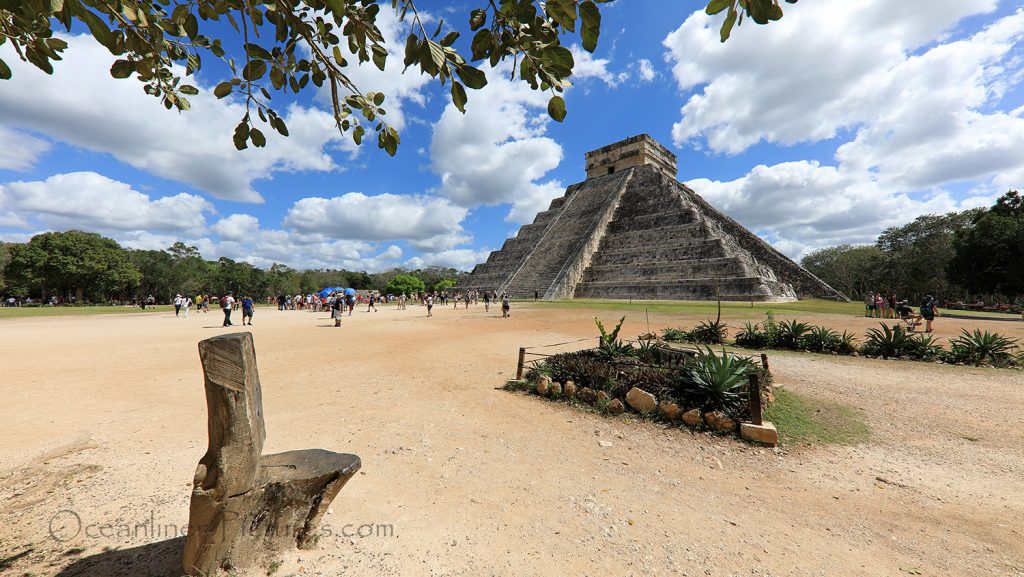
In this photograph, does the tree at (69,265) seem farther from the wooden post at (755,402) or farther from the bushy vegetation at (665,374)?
the wooden post at (755,402)

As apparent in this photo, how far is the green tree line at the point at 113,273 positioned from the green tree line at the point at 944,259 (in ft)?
238

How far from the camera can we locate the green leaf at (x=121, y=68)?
6.03 feet

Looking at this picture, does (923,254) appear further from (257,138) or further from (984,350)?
(257,138)

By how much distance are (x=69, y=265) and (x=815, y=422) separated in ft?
179

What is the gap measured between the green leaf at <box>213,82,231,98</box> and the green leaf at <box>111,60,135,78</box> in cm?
43

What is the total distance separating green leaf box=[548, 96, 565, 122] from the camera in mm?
1612

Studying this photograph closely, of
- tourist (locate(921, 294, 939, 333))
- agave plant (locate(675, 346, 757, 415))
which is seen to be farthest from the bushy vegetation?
tourist (locate(921, 294, 939, 333))

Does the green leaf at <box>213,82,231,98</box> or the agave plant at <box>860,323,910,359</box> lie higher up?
the green leaf at <box>213,82,231,98</box>

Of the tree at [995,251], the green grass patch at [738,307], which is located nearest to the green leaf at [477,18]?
the green grass patch at [738,307]

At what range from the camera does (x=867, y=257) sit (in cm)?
4041

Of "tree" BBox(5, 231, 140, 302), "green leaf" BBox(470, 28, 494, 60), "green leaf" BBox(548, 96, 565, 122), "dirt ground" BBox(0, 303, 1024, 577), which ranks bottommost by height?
"dirt ground" BBox(0, 303, 1024, 577)

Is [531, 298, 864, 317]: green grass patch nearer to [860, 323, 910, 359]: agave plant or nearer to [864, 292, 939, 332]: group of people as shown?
[864, 292, 939, 332]: group of people

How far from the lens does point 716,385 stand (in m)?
4.51

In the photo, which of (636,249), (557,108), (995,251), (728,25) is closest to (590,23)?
(557,108)
